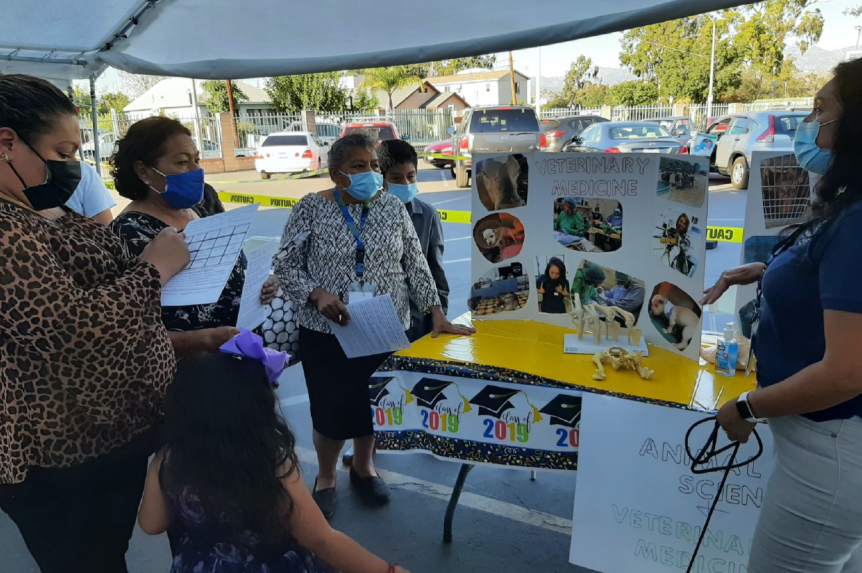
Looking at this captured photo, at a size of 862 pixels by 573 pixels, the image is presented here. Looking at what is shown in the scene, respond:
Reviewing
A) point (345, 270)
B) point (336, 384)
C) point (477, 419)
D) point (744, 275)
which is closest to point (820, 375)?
point (744, 275)

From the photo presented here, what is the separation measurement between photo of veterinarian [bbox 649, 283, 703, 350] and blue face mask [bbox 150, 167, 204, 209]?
1.75 m

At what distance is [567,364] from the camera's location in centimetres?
219

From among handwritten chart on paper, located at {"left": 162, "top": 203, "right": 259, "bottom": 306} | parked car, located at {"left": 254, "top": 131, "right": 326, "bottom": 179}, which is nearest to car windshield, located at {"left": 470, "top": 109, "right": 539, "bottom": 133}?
parked car, located at {"left": 254, "top": 131, "right": 326, "bottom": 179}

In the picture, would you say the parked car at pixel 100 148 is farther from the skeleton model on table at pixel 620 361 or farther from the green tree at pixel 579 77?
the green tree at pixel 579 77

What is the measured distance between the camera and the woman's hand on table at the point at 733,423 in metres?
1.38

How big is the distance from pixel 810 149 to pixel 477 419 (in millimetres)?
1326

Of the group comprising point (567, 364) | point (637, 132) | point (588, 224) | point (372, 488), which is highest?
point (637, 132)

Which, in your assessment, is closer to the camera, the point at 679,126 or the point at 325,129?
the point at 679,126

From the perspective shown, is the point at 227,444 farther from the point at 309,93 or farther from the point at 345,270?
the point at 309,93

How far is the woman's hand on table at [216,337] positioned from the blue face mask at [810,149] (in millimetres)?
1637

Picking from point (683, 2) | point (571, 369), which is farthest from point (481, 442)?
point (683, 2)

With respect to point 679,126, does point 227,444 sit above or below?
below

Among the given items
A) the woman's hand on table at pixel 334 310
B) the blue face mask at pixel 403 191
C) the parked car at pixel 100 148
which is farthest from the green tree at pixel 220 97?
the woman's hand on table at pixel 334 310

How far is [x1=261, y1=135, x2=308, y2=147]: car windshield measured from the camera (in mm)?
16977
